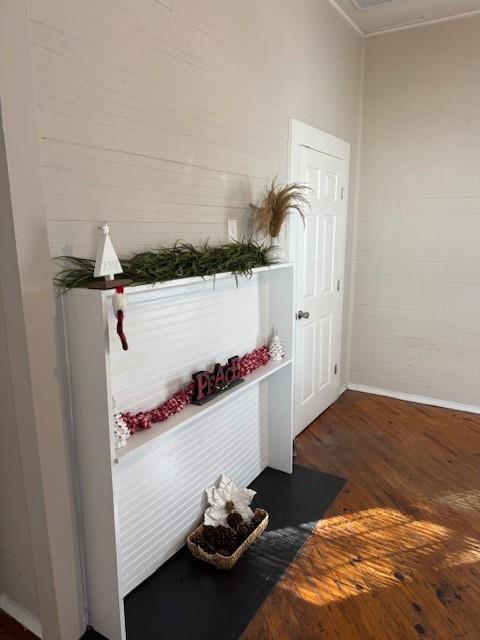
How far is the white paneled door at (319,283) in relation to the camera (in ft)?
9.68

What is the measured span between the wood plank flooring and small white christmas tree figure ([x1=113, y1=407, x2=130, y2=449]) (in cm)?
87

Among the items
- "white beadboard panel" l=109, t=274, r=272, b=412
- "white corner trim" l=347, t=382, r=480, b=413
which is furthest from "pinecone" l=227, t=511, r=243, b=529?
"white corner trim" l=347, t=382, r=480, b=413

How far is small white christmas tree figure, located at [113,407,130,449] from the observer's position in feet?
4.72

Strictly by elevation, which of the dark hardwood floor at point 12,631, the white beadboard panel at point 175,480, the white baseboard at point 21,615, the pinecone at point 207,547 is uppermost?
the white beadboard panel at point 175,480

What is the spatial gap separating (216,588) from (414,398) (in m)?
2.63

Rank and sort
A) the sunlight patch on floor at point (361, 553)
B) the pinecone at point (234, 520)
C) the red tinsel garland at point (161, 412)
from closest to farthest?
the red tinsel garland at point (161, 412) < the sunlight patch on floor at point (361, 553) < the pinecone at point (234, 520)

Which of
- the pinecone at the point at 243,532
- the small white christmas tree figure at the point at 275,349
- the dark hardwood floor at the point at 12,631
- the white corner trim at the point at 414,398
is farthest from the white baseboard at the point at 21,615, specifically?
the white corner trim at the point at 414,398

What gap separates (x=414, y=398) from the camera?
3.81 metres

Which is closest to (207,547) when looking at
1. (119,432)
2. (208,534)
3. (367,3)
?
(208,534)

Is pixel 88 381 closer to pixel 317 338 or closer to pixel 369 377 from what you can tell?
pixel 317 338

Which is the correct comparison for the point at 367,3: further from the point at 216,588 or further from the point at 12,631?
the point at 12,631

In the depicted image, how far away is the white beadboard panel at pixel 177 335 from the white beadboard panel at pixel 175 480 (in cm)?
24

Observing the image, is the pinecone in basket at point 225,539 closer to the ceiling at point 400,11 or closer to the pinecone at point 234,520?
the pinecone at point 234,520

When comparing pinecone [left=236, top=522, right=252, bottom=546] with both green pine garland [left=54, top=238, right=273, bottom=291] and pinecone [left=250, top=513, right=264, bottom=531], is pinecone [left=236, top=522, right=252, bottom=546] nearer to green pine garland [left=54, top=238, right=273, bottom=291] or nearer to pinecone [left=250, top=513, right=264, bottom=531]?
pinecone [left=250, top=513, right=264, bottom=531]
